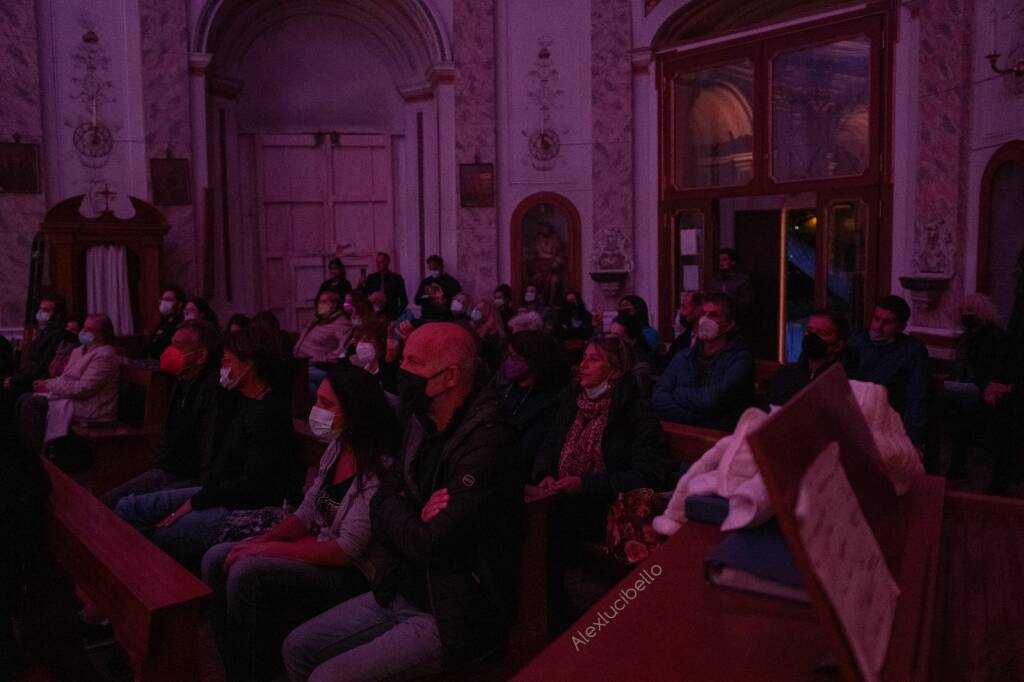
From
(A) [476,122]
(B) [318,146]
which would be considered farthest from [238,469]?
(B) [318,146]

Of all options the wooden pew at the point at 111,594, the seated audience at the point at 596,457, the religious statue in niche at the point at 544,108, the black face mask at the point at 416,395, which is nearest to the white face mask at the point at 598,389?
the seated audience at the point at 596,457

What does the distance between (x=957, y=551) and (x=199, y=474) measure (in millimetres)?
3769

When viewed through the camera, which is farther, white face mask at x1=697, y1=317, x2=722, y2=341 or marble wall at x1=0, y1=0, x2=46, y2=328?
marble wall at x1=0, y1=0, x2=46, y2=328

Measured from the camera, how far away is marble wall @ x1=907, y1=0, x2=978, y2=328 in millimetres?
8812

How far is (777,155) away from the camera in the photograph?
11.3 m

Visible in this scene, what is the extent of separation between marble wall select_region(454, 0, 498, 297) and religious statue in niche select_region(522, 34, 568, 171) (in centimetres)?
55

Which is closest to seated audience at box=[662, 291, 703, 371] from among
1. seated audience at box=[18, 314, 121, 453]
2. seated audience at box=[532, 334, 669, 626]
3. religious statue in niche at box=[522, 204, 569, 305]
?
seated audience at box=[532, 334, 669, 626]

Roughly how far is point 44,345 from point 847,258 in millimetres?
8759

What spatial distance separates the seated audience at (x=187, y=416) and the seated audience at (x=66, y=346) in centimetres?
318

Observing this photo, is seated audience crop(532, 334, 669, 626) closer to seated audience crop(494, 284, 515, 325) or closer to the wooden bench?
the wooden bench

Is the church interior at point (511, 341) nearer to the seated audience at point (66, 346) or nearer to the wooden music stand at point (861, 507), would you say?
the wooden music stand at point (861, 507)

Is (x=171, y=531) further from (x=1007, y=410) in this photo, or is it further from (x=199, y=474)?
(x=1007, y=410)

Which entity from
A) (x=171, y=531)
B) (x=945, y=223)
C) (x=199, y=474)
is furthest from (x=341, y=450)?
(x=945, y=223)

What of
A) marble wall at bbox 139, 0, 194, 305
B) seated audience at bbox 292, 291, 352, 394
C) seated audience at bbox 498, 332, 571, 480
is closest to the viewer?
seated audience at bbox 498, 332, 571, 480
